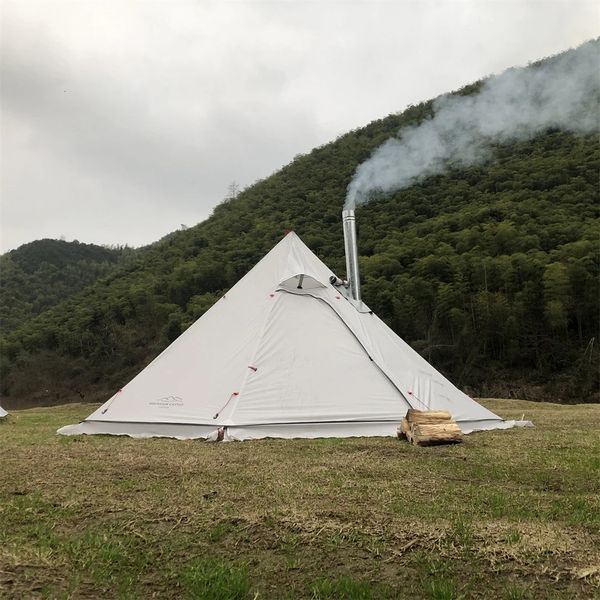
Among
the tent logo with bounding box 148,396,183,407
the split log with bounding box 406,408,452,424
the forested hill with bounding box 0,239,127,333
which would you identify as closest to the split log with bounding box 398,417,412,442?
the split log with bounding box 406,408,452,424

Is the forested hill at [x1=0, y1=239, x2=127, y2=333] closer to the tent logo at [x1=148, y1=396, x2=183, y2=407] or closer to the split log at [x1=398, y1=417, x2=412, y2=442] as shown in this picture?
the tent logo at [x1=148, y1=396, x2=183, y2=407]

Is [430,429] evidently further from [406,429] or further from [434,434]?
[406,429]

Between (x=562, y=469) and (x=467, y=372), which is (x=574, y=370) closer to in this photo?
(x=467, y=372)

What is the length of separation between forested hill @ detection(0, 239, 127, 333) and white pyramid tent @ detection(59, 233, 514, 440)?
121ft

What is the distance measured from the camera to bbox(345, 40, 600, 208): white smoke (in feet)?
38.3

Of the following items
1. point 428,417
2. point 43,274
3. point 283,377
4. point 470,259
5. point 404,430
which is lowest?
point 404,430

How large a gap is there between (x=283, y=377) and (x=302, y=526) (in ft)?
11.6

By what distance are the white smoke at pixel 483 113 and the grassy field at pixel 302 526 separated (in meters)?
7.42

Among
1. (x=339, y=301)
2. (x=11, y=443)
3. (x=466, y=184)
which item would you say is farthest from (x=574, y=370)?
(x=11, y=443)

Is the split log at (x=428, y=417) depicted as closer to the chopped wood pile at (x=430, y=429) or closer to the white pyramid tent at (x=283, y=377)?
the chopped wood pile at (x=430, y=429)

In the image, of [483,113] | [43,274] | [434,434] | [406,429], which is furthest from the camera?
[43,274]

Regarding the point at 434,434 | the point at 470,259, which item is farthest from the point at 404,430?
the point at 470,259

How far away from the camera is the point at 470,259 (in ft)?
72.0

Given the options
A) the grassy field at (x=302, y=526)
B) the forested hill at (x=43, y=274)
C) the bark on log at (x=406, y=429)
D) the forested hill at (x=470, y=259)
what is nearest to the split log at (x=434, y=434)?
the bark on log at (x=406, y=429)
